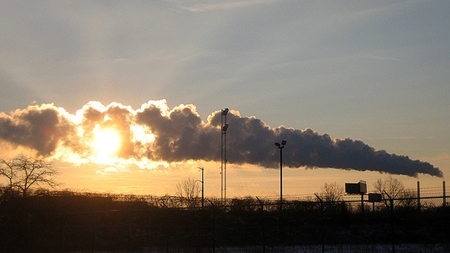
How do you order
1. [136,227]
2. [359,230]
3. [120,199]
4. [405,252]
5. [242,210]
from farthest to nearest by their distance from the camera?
[120,199], [242,210], [359,230], [136,227], [405,252]

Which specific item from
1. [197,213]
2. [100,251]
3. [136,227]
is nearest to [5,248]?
[100,251]

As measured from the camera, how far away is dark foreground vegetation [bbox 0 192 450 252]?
4075 cm

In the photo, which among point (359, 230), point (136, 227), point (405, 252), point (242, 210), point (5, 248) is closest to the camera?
point (405, 252)

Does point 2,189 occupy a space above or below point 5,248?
above

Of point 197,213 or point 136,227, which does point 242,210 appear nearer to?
point 197,213

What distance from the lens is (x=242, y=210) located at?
51.3 m

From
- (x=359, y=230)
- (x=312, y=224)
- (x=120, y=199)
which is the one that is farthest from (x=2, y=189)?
(x=359, y=230)

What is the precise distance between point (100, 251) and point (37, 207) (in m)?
13.6

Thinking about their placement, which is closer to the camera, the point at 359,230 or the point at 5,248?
the point at 5,248

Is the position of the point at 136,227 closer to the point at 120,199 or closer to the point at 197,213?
the point at 197,213

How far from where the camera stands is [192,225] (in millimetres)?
47719

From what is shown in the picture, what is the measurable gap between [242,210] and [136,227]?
458 inches

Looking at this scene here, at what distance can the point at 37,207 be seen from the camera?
159ft

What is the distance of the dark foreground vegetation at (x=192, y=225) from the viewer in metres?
40.8
